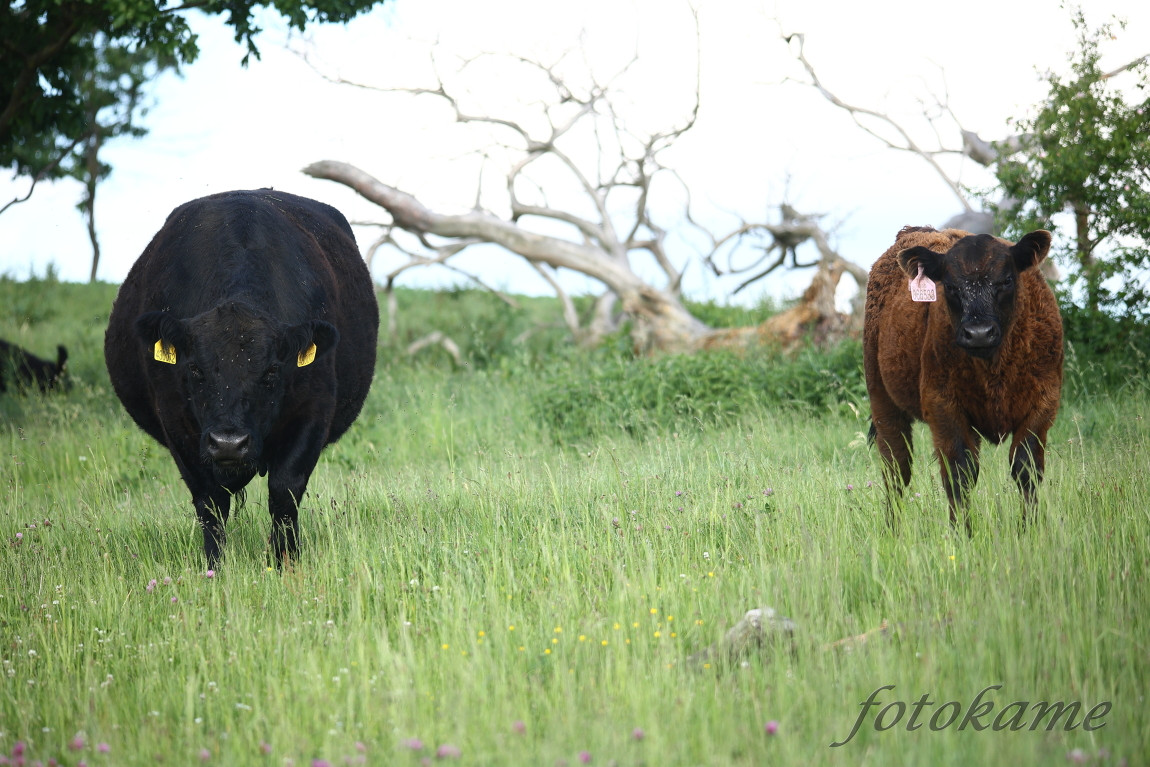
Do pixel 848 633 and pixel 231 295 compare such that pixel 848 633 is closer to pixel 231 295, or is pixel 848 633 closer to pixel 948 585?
pixel 948 585

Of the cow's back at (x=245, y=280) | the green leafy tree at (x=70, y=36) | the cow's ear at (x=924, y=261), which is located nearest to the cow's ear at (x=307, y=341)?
the cow's back at (x=245, y=280)

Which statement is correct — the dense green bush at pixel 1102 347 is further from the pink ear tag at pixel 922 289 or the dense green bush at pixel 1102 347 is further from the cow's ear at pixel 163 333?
the cow's ear at pixel 163 333

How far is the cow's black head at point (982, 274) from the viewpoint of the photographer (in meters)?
5.16

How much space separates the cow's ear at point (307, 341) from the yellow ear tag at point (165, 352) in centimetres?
62

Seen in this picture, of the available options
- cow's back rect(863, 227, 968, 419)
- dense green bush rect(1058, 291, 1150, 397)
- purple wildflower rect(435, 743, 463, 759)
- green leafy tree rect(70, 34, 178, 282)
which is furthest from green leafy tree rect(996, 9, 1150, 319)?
green leafy tree rect(70, 34, 178, 282)

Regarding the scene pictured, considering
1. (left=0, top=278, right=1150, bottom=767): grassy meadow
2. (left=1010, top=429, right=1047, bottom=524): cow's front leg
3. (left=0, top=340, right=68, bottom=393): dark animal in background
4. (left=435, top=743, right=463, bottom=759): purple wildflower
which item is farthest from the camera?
(left=0, top=340, right=68, bottom=393): dark animal in background

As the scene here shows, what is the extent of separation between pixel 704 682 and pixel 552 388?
8.03 metres

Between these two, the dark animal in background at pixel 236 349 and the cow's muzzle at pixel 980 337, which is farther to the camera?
the dark animal in background at pixel 236 349

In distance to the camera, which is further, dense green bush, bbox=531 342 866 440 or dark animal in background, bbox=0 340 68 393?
dark animal in background, bbox=0 340 68 393

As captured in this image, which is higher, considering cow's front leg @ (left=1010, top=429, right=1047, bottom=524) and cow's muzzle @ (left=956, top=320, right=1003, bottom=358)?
cow's muzzle @ (left=956, top=320, right=1003, bottom=358)

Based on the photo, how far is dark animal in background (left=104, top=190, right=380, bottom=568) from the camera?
5.31 metres

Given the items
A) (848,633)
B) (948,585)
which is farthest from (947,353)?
(848,633)

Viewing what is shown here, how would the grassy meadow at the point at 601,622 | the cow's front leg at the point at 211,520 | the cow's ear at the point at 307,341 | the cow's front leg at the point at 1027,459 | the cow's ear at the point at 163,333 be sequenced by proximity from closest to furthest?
the grassy meadow at the point at 601,622, the cow's front leg at the point at 1027,459, the cow's ear at the point at 163,333, the cow's ear at the point at 307,341, the cow's front leg at the point at 211,520

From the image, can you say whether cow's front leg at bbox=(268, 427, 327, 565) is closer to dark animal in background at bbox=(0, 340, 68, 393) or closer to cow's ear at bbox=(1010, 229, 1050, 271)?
cow's ear at bbox=(1010, 229, 1050, 271)
